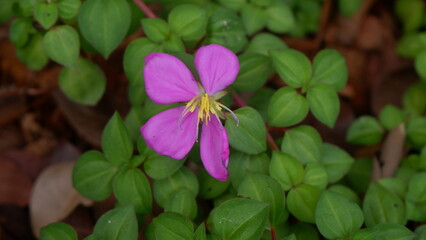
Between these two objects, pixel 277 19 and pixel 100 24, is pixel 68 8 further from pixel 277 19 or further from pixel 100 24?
pixel 277 19

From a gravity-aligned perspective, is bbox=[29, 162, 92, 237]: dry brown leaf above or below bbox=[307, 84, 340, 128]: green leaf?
below

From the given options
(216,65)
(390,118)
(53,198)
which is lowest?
(53,198)

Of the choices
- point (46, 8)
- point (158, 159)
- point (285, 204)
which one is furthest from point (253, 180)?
point (46, 8)

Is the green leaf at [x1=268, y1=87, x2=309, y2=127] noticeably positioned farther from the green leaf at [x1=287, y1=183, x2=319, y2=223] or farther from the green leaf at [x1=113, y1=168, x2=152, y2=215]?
the green leaf at [x1=113, y1=168, x2=152, y2=215]

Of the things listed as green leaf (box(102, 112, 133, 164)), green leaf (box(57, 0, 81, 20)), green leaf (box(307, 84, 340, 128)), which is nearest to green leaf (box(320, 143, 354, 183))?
green leaf (box(307, 84, 340, 128))

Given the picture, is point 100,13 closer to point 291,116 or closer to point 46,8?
point 46,8

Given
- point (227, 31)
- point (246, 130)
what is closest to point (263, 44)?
point (227, 31)
